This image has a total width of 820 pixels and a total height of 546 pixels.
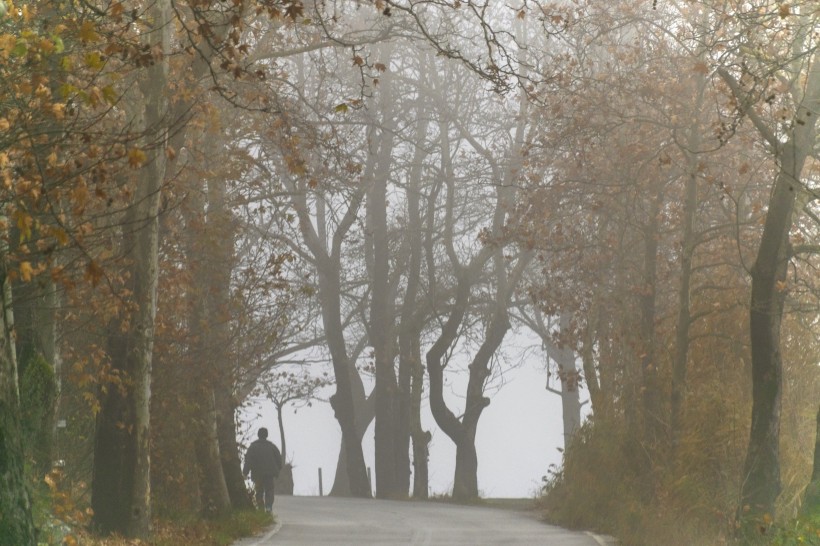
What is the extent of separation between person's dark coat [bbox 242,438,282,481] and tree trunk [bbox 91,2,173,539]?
36.1 feet

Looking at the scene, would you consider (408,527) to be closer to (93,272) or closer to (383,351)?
(93,272)

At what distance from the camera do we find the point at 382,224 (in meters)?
42.1

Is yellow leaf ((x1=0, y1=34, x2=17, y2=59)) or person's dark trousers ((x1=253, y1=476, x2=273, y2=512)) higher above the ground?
yellow leaf ((x1=0, y1=34, x2=17, y2=59))

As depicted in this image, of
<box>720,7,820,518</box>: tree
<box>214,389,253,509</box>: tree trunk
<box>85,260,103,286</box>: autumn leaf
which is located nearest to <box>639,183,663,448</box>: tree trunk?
<box>720,7,820,518</box>: tree

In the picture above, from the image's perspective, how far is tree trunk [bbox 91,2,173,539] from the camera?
58.5 ft

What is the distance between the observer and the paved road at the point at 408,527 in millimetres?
20891

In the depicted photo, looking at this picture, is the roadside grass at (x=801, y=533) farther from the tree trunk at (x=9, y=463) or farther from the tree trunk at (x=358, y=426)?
the tree trunk at (x=358, y=426)

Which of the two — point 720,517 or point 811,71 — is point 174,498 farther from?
point 811,71

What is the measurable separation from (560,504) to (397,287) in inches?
812

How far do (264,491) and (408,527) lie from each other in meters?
5.55

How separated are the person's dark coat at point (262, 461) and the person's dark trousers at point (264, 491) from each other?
120 mm

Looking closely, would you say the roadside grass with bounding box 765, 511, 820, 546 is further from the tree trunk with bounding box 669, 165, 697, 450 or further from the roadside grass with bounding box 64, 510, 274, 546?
the roadside grass with bounding box 64, 510, 274, 546

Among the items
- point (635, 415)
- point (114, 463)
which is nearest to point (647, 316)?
point (635, 415)

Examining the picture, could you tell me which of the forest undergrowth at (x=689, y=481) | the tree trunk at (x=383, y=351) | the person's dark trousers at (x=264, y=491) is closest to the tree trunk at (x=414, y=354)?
the tree trunk at (x=383, y=351)
